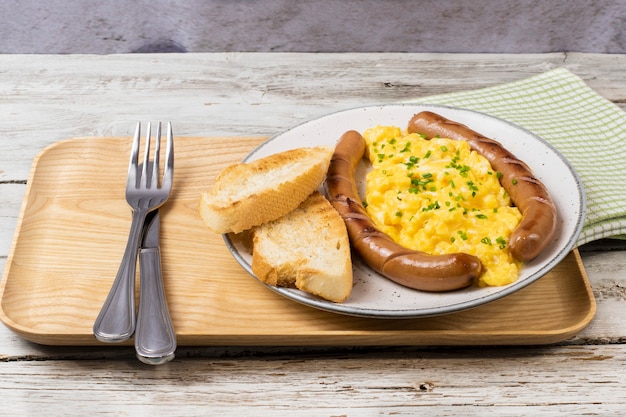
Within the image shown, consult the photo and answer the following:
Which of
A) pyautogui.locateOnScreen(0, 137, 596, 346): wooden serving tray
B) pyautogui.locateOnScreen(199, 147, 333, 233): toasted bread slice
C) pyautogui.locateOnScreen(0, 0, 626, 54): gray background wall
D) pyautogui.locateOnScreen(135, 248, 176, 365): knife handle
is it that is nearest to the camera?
pyautogui.locateOnScreen(135, 248, 176, 365): knife handle

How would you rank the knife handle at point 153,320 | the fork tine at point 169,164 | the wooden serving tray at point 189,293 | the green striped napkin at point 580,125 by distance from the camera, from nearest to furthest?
the knife handle at point 153,320 → the wooden serving tray at point 189,293 → the green striped napkin at point 580,125 → the fork tine at point 169,164

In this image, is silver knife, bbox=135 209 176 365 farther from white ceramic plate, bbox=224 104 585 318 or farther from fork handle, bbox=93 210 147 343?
white ceramic plate, bbox=224 104 585 318

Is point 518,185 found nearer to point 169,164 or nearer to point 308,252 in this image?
point 308,252

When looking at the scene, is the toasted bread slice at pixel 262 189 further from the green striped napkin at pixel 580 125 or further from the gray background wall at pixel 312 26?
the gray background wall at pixel 312 26

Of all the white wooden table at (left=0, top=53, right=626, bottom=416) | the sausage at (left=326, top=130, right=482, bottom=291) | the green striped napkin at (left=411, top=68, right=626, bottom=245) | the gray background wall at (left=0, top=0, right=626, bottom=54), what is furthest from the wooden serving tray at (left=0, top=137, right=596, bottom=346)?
the gray background wall at (left=0, top=0, right=626, bottom=54)

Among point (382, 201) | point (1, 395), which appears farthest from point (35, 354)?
point (382, 201)

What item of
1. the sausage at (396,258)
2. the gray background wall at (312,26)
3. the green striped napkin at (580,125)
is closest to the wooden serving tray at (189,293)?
the sausage at (396,258)
